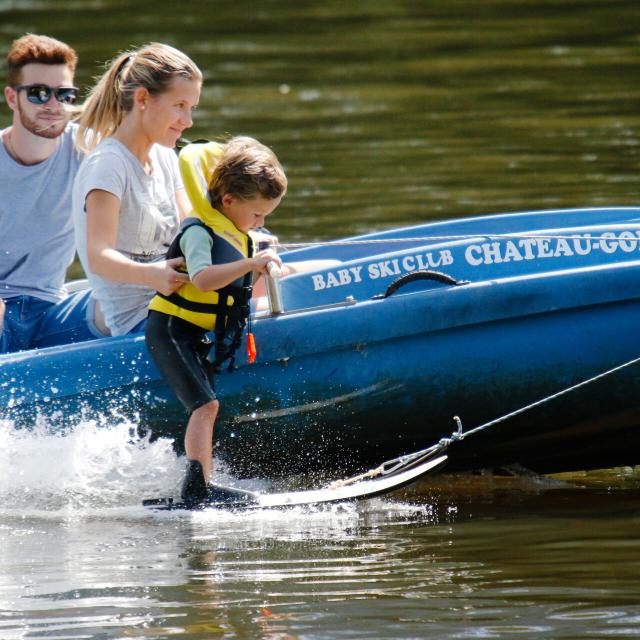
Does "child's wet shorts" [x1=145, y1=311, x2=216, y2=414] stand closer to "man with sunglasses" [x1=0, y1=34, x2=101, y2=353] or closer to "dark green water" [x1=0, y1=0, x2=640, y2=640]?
"dark green water" [x1=0, y1=0, x2=640, y2=640]

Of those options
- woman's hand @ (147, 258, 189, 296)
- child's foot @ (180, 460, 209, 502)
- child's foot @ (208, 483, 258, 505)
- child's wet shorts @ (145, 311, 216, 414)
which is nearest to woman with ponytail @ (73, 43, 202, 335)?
woman's hand @ (147, 258, 189, 296)

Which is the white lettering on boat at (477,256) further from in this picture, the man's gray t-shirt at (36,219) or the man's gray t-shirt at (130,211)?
the man's gray t-shirt at (36,219)

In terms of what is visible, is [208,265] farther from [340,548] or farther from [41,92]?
[41,92]

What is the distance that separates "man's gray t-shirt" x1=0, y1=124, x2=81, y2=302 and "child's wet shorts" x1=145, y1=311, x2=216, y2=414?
832 millimetres

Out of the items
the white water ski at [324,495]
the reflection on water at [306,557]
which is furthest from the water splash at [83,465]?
the white water ski at [324,495]

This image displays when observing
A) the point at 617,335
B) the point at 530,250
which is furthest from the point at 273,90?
the point at 617,335

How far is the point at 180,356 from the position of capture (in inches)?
188

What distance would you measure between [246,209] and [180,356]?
530mm

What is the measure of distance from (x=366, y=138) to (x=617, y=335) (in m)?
6.96

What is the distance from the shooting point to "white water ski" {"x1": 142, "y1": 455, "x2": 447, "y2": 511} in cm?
483

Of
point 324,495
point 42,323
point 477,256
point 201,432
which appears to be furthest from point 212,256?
point 477,256

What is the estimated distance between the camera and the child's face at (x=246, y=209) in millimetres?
4590

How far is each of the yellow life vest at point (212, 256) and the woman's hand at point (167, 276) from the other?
5cm

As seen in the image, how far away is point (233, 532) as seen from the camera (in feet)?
16.1
